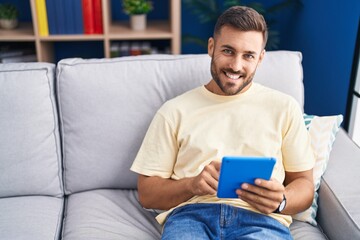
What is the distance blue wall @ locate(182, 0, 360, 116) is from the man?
0.98 meters

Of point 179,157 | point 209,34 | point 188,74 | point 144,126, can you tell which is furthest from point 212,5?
point 179,157

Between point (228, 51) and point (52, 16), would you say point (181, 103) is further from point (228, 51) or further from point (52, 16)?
point (52, 16)

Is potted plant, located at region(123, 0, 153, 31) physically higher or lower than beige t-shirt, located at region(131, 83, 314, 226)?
higher

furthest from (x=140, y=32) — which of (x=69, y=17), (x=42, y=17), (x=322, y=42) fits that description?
(x=322, y=42)

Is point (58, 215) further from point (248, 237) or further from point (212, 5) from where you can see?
point (212, 5)

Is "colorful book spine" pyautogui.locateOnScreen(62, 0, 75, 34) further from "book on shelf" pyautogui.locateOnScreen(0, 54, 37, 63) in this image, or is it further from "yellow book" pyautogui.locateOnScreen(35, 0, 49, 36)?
"book on shelf" pyautogui.locateOnScreen(0, 54, 37, 63)

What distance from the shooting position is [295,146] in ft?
4.29

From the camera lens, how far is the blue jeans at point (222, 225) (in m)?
1.21

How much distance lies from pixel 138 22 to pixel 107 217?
1.43 metres

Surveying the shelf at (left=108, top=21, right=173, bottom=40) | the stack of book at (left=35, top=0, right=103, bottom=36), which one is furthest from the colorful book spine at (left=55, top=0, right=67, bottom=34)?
the shelf at (left=108, top=21, right=173, bottom=40)

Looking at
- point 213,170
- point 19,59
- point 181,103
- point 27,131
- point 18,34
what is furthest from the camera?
point 19,59

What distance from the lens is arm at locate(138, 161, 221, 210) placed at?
1168 mm

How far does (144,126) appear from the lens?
5.02ft

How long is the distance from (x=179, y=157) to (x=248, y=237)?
1.08 feet
